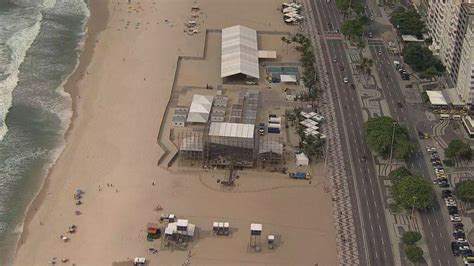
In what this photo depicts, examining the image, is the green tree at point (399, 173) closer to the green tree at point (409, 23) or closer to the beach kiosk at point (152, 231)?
the beach kiosk at point (152, 231)

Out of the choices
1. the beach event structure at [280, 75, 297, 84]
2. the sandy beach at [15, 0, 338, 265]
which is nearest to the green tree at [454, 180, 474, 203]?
the sandy beach at [15, 0, 338, 265]

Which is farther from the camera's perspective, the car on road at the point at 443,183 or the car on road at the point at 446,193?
the car on road at the point at 443,183

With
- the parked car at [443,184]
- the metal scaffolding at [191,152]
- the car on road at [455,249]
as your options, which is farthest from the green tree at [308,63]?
the car on road at [455,249]

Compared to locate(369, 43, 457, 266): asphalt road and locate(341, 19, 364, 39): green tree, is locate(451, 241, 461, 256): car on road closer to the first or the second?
locate(369, 43, 457, 266): asphalt road

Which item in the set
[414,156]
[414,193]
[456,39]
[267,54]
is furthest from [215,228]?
[456,39]

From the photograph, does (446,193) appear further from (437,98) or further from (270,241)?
(437,98)

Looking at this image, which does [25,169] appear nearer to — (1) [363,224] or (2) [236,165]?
(2) [236,165]

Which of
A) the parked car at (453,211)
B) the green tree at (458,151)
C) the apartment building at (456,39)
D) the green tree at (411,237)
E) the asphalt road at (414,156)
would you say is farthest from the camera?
the apartment building at (456,39)
